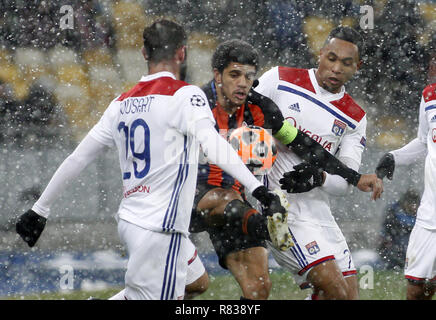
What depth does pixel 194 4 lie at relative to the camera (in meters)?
10.2

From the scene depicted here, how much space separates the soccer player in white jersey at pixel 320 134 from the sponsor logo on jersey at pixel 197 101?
119 cm

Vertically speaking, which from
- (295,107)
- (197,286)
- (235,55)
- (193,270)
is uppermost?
(235,55)

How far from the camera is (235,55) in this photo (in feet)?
13.2

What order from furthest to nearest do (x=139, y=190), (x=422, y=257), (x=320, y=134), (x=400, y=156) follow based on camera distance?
(x=400, y=156)
(x=422, y=257)
(x=320, y=134)
(x=139, y=190)

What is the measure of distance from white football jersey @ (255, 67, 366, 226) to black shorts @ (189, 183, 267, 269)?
1.64ft

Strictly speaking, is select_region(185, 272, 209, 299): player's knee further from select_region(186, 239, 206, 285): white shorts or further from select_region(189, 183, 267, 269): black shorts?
select_region(189, 183, 267, 269): black shorts

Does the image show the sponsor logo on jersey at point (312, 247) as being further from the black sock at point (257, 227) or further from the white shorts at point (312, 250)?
the black sock at point (257, 227)

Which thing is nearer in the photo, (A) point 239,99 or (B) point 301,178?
(A) point 239,99

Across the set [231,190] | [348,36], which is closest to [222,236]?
[231,190]

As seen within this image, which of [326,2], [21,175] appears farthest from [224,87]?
[326,2]

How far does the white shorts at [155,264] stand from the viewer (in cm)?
330

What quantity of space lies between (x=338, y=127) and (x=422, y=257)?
1.19 metres

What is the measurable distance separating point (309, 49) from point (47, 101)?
3.60m

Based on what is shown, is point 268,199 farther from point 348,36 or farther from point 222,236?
point 348,36
